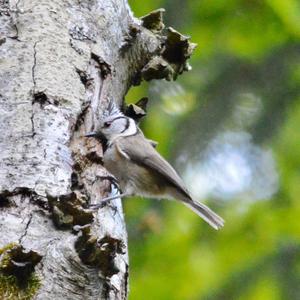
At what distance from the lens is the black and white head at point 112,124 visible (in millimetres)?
3115

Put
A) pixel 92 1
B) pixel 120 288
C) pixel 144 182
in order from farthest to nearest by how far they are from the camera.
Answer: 1. pixel 144 182
2. pixel 92 1
3. pixel 120 288

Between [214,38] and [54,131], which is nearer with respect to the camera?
[54,131]

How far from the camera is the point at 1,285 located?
2191 mm

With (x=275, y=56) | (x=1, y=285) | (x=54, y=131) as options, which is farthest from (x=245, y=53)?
(x=1, y=285)

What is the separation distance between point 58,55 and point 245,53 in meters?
2.75

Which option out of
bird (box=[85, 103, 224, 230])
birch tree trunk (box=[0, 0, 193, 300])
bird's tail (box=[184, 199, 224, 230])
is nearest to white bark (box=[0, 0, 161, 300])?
birch tree trunk (box=[0, 0, 193, 300])

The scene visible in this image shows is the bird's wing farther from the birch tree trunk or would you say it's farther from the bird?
the birch tree trunk

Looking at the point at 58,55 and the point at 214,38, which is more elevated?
the point at 58,55

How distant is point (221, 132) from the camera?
5254 millimetres

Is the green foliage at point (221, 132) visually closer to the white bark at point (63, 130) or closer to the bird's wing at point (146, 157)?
the bird's wing at point (146, 157)

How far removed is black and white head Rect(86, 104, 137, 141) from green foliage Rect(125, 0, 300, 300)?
1.72 m

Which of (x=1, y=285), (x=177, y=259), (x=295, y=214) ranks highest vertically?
(x=1, y=285)

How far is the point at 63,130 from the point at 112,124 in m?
0.47

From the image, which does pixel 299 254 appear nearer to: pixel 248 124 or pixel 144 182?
pixel 248 124
